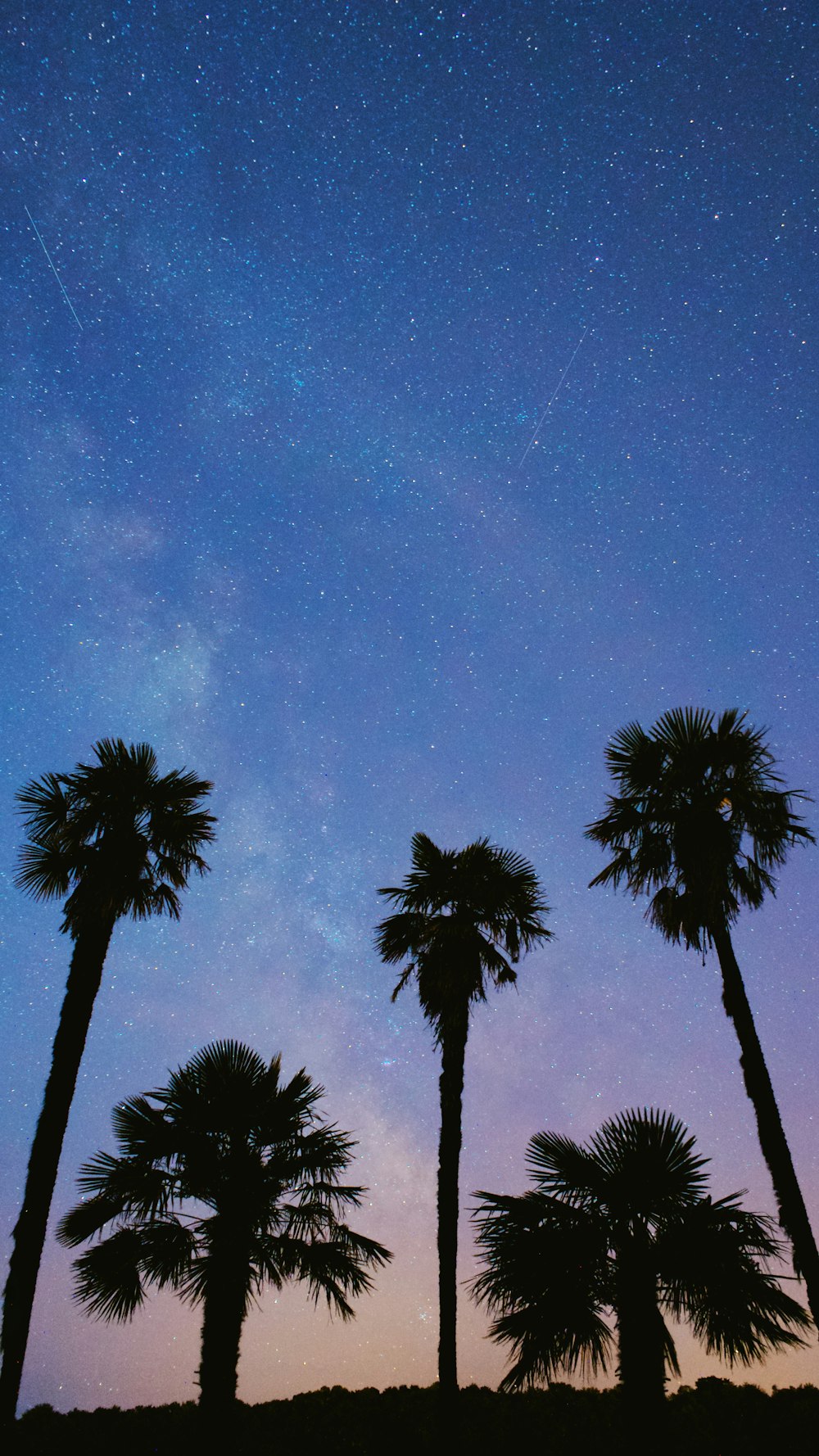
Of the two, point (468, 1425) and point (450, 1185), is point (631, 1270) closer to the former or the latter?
point (450, 1185)

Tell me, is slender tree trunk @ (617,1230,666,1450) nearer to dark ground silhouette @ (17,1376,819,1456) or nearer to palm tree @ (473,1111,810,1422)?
palm tree @ (473,1111,810,1422)

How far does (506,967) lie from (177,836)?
782 cm

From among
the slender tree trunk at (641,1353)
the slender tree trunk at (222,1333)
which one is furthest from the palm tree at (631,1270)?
the slender tree trunk at (222,1333)

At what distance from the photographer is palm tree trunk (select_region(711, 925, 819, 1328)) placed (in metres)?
11.6

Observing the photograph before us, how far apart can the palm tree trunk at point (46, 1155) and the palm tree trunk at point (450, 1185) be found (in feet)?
22.4

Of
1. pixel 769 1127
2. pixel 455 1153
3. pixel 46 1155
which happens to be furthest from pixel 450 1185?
pixel 46 1155

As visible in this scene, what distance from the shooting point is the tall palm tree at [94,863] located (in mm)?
13852

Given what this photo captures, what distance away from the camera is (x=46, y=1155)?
44.0 feet

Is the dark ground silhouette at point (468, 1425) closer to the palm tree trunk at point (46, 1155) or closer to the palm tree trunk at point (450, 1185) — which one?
the palm tree trunk at point (450, 1185)

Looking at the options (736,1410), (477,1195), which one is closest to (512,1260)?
(477,1195)

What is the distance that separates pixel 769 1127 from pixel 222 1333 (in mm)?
8693

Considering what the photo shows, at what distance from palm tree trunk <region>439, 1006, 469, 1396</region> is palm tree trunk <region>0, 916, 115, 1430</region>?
6.83 meters

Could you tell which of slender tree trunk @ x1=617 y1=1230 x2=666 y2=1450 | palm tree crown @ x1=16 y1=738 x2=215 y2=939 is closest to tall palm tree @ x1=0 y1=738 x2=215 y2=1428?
palm tree crown @ x1=16 y1=738 x2=215 y2=939

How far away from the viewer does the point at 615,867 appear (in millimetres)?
16594
